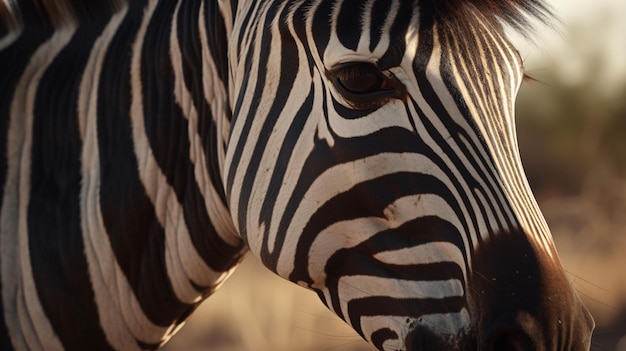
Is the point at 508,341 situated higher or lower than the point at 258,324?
higher

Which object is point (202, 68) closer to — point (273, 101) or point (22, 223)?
point (273, 101)

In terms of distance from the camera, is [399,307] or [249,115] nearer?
[399,307]

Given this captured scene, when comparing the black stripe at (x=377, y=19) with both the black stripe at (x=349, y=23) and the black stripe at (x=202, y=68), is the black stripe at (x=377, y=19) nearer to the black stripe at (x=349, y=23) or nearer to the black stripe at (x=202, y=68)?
the black stripe at (x=349, y=23)

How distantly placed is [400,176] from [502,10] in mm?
612

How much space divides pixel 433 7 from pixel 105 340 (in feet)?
5.17

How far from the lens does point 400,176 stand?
2.27 metres

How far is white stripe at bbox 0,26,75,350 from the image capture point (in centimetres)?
291

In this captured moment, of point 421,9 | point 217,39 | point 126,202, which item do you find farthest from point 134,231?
point 421,9

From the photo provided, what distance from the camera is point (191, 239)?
9.59 feet

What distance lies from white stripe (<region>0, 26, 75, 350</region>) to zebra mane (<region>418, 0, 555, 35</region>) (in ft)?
4.73

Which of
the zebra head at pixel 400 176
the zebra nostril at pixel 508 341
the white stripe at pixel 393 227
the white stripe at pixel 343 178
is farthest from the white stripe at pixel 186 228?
the zebra nostril at pixel 508 341

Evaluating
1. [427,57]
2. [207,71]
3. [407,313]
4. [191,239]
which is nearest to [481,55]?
[427,57]

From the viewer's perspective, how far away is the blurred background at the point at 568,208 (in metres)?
9.68

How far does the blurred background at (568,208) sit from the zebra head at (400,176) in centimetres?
502
